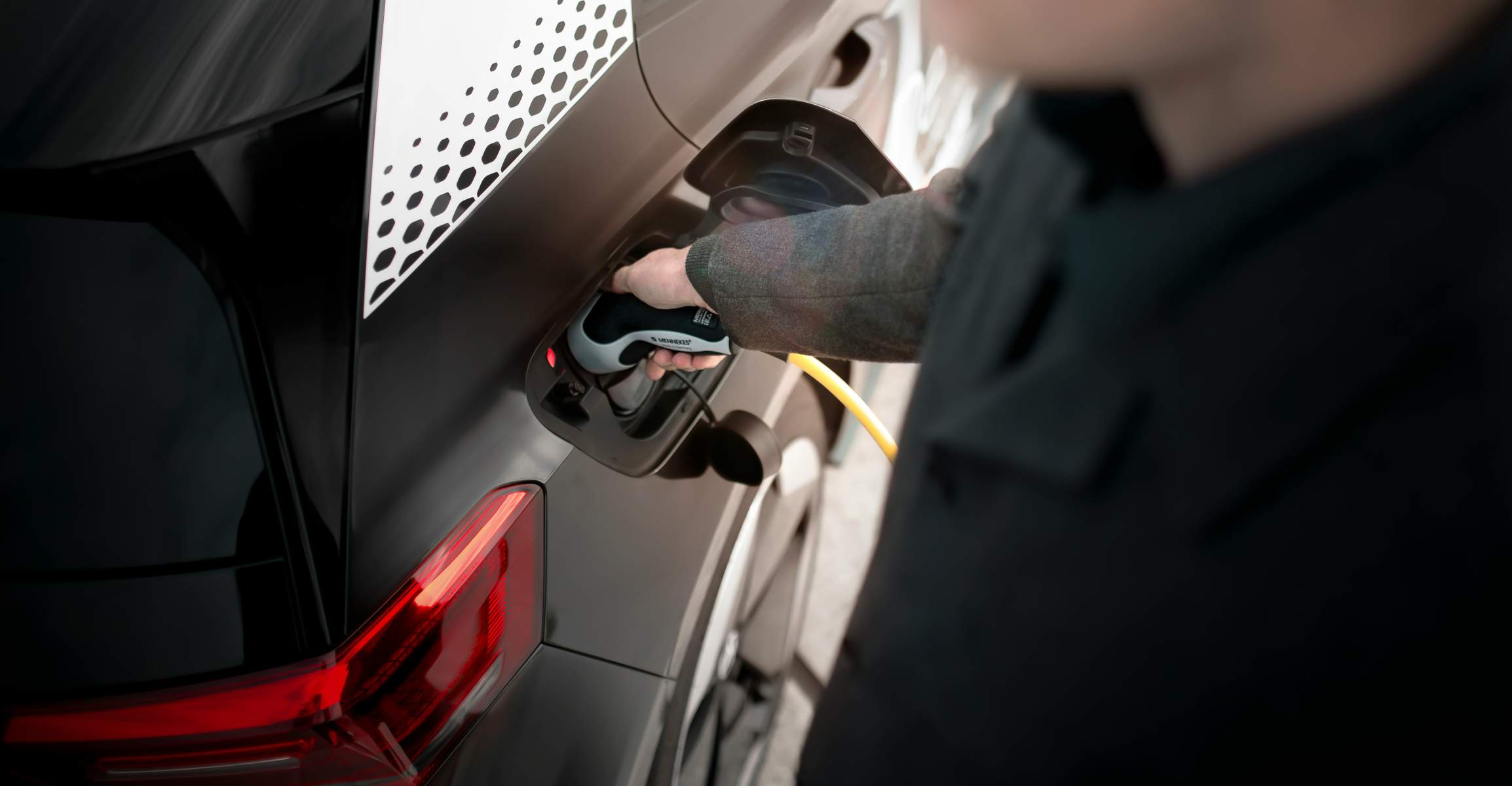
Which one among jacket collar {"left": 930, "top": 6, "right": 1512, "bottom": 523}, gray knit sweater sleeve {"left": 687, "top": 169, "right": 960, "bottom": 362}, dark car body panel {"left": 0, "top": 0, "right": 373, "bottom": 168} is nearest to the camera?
jacket collar {"left": 930, "top": 6, "right": 1512, "bottom": 523}

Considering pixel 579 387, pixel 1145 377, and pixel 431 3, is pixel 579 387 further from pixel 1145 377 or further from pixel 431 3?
pixel 1145 377

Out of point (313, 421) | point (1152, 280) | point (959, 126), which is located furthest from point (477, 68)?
point (959, 126)

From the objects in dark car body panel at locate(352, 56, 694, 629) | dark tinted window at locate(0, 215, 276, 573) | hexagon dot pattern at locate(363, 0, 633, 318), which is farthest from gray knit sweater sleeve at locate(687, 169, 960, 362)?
dark tinted window at locate(0, 215, 276, 573)

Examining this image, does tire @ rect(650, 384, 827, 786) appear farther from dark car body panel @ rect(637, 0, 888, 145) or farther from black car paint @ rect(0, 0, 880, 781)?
dark car body panel @ rect(637, 0, 888, 145)

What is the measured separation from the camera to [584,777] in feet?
3.18

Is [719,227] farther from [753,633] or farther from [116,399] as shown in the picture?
[753,633]

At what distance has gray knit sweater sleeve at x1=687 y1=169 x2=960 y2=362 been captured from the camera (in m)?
0.85

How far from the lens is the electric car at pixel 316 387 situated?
2.23ft

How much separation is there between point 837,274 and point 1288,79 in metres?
0.58

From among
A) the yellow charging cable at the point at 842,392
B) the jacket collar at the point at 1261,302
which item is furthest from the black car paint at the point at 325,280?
the jacket collar at the point at 1261,302

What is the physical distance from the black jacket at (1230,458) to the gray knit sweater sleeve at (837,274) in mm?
370

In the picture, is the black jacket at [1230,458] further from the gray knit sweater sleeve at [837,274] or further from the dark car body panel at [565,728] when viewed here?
the dark car body panel at [565,728]

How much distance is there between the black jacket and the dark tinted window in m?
0.59

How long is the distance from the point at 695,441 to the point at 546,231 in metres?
0.38
